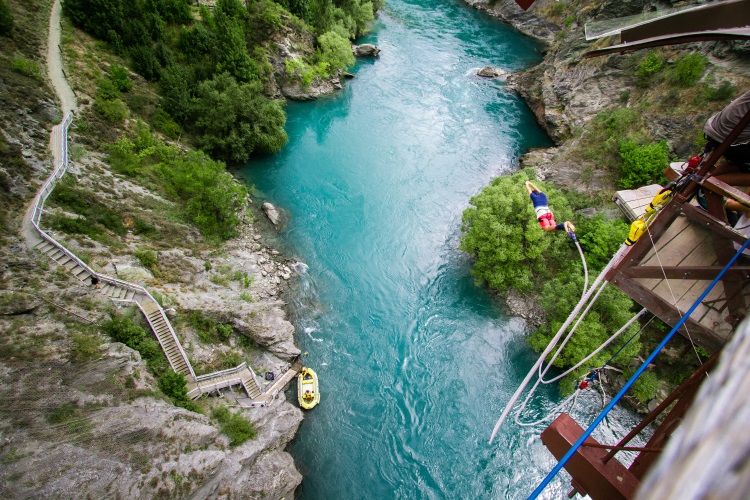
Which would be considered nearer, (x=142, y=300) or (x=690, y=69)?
(x=142, y=300)

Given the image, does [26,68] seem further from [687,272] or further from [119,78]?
[687,272]

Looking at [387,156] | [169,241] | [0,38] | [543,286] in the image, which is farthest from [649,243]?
[0,38]

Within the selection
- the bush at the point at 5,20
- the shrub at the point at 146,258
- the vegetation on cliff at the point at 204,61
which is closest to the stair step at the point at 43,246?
the shrub at the point at 146,258

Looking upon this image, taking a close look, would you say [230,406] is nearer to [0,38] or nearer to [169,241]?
[169,241]

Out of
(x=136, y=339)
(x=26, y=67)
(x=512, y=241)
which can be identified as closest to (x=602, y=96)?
(x=512, y=241)

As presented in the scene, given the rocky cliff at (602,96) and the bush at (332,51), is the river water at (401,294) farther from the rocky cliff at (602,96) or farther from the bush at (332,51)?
the bush at (332,51)

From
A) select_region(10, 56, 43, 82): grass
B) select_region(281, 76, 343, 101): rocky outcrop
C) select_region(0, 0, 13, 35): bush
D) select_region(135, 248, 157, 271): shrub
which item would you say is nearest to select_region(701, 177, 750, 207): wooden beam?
select_region(135, 248, 157, 271): shrub

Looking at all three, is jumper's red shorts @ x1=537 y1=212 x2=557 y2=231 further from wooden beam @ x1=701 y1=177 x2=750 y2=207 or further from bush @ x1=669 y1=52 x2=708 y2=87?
bush @ x1=669 y1=52 x2=708 y2=87
